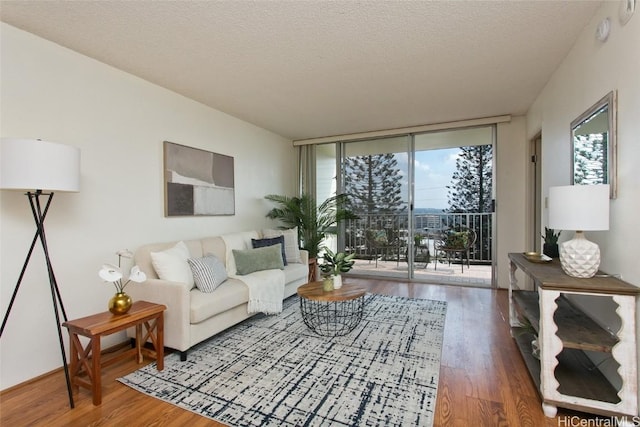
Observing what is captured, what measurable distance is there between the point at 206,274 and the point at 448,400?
2103 millimetres

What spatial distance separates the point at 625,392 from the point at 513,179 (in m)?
3.31

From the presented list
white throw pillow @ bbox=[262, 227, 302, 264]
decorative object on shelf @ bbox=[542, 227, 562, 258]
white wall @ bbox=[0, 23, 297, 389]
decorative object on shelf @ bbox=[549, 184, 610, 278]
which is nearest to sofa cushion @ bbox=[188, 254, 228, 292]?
white wall @ bbox=[0, 23, 297, 389]

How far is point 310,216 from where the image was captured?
4961 mm

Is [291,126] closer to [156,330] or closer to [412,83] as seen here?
[412,83]

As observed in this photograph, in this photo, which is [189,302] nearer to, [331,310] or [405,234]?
[331,310]

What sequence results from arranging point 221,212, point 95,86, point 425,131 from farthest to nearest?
point 425,131, point 221,212, point 95,86

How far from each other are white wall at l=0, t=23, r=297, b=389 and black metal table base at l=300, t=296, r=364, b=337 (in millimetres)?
1622

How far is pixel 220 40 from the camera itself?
2287 mm

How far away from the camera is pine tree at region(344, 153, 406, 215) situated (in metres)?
5.11

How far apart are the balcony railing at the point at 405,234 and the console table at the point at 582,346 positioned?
115 inches

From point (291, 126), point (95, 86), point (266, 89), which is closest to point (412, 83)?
point (266, 89)

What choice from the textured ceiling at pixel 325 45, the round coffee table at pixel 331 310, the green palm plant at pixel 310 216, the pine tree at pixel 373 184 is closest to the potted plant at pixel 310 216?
the green palm plant at pixel 310 216

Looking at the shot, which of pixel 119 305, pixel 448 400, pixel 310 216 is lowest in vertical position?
pixel 448 400

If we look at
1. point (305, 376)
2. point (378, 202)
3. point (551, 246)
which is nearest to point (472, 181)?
point (378, 202)
